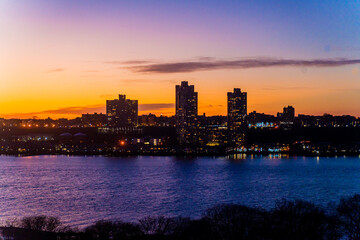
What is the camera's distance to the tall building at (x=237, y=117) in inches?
2963

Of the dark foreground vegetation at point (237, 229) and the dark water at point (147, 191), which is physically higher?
the dark foreground vegetation at point (237, 229)

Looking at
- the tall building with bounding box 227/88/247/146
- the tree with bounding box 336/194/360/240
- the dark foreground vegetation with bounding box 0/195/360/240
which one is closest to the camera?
the dark foreground vegetation with bounding box 0/195/360/240

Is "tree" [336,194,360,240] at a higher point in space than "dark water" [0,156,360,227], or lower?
higher

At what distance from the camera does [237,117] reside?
7975 cm

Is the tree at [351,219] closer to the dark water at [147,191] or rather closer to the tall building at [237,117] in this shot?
the dark water at [147,191]

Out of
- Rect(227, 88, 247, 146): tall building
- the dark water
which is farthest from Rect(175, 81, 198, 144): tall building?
the dark water

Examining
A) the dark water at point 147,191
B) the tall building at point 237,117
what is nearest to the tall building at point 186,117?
the tall building at point 237,117

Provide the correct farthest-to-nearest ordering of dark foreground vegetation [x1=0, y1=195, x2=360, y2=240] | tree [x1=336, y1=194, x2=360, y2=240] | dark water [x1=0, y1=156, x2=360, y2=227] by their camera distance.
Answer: dark water [x1=0, y1=156, x2=360, y2=227]
tree [x1=336, y1=194, x2=360, y2=240]
dark foreground vegetation [x1=0, y1=195, x2=360, y2=240]

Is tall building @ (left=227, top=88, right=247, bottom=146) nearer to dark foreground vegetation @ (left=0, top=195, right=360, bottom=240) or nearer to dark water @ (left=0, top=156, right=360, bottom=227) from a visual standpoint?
dark water @ (left=0, top=156, right=360, bottom=227)

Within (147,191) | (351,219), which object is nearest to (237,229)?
(351,219)

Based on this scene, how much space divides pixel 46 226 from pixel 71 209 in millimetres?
6313

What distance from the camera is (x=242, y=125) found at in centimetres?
7738

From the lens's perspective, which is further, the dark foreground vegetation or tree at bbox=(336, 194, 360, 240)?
tree at bbox=(336, 194, 360, 240)

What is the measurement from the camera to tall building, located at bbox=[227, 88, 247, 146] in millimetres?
75250
